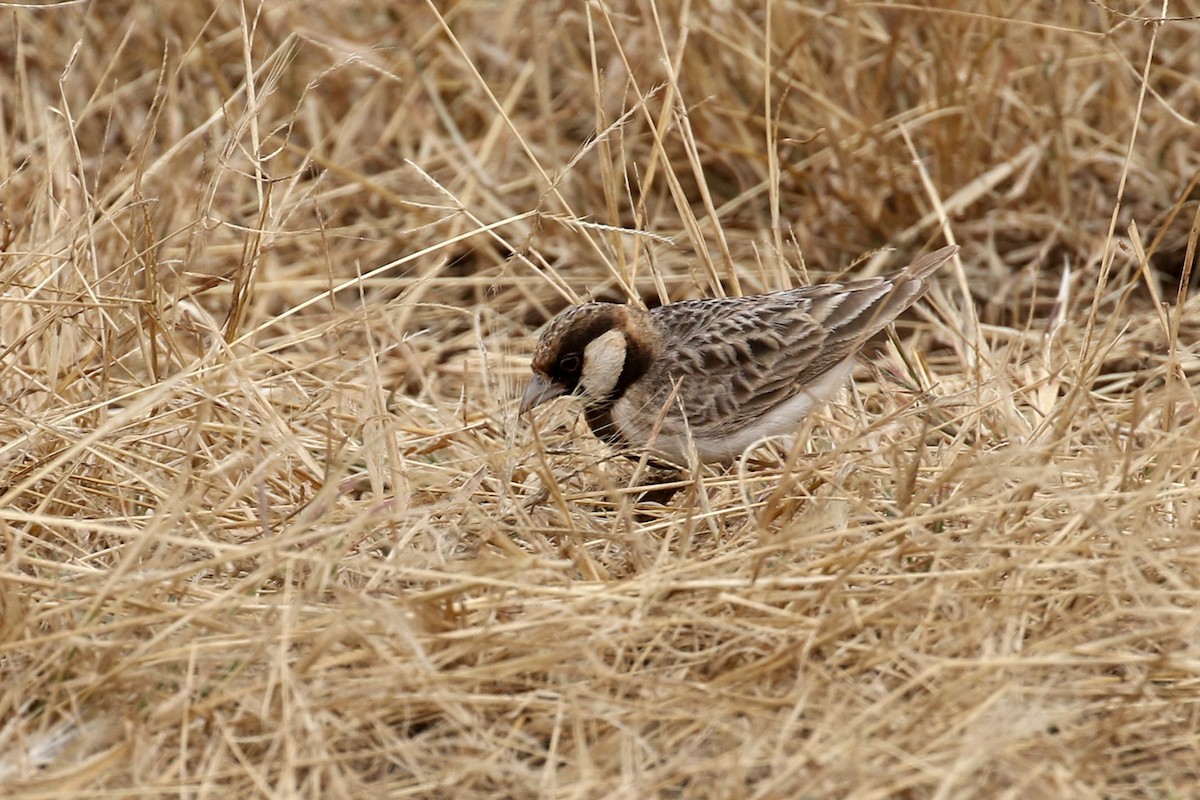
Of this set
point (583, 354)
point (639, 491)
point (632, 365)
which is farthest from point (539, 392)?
point (639, 491)

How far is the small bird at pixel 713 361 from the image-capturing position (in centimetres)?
442

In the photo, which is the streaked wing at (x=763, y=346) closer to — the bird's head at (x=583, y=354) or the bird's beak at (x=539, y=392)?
the bird's head at (x=583, y=354)

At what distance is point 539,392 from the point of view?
442 cm

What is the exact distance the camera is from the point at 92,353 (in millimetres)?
4465

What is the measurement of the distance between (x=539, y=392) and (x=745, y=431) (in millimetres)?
625

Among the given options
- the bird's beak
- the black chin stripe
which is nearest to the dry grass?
the bird's beak

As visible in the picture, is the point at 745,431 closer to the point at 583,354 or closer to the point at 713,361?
the point at 713,361

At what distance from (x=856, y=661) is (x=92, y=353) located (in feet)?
7.90

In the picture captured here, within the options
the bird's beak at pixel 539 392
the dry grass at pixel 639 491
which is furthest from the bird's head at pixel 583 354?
the dry grass at pixel 639 491

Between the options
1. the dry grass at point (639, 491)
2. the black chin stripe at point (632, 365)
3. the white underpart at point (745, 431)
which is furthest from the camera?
the black chin stripe at point (632, 365)

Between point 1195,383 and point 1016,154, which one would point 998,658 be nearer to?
point 1195,383

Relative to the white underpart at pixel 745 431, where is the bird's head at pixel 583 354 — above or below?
above

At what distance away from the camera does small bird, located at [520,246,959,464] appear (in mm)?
4418

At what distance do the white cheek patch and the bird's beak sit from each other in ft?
0.26
